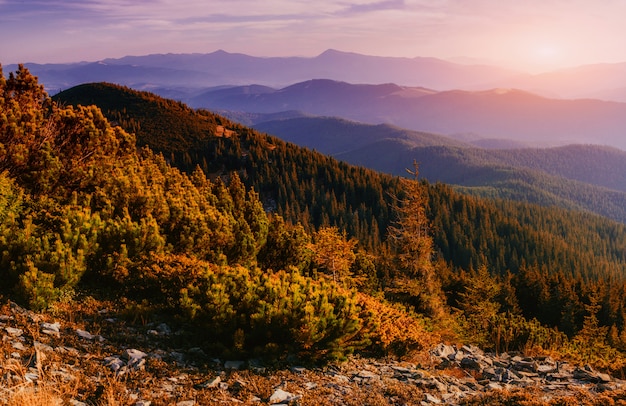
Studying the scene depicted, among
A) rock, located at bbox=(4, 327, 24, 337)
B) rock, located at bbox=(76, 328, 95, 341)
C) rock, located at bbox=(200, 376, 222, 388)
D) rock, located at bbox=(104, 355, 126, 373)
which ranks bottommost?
rock, located at bbox=(200, 376, 222, 388)

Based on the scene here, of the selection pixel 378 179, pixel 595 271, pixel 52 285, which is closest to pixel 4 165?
pixel 52 285

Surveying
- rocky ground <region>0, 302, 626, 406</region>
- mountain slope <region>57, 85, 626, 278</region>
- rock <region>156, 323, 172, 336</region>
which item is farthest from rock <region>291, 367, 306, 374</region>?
mountain slope <region>57, 85, 626, 278</region>

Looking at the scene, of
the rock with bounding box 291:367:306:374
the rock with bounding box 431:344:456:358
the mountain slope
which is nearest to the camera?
the rock with bounding box 291:367:306:374

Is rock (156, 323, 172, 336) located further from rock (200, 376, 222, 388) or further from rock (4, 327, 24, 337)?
rock (4, 327, 24, 337)

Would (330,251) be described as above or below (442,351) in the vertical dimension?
above

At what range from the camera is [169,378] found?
10.2 metres

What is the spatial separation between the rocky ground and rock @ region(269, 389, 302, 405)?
0.09 ft

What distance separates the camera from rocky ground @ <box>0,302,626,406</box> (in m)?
8.88

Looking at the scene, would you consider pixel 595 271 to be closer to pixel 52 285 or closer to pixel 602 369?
pixel 602 369

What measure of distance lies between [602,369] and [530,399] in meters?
14.0

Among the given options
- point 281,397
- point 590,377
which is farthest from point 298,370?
point 590,377

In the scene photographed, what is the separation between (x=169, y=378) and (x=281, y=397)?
106 inches

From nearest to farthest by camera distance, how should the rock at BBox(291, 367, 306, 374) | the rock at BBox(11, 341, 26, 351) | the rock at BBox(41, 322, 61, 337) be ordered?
the rock at BBox(11, 341, 26, 351) < the rock at BBox(41, 322, 61, 337) < the rock at BBox(291, 367, 306, 374)

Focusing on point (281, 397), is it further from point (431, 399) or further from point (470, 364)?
point (470, 364)
